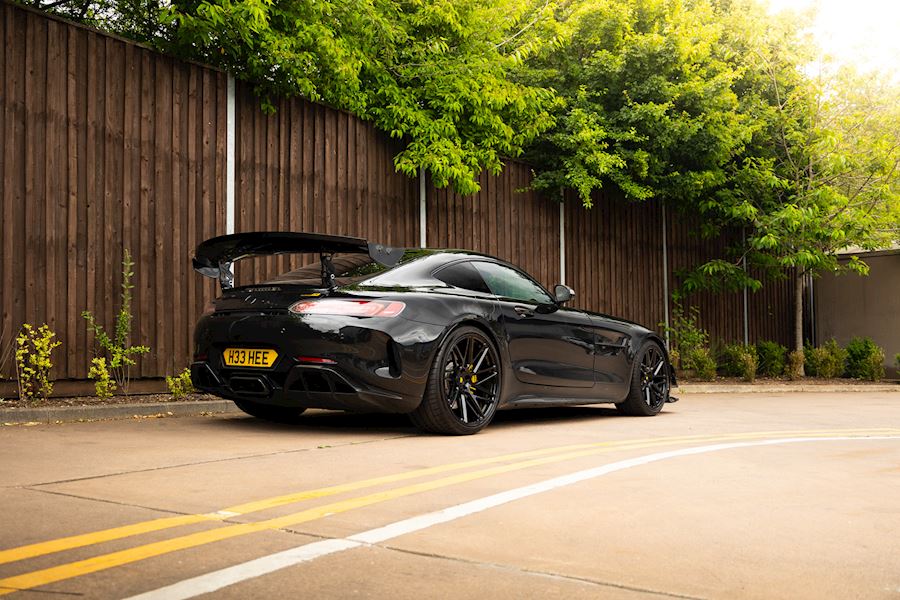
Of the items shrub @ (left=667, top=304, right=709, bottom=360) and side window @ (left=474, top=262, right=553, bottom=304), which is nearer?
side window @ (left=474, top=262, right=553, bottom=304)

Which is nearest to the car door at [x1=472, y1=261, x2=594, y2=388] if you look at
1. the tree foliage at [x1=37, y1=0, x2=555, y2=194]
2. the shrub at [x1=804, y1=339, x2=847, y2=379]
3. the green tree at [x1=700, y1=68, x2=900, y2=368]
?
the tree foliage at [x1=37, y1=0, x2=555, y2=194]

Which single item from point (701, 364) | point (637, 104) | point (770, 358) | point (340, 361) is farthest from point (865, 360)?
point (340, 361)

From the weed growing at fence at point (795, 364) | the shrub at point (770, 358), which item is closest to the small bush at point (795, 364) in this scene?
the weed growing at fence at point (795, 364)

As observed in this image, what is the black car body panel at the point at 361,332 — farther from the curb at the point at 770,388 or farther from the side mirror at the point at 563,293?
the curb at the point at 770,388

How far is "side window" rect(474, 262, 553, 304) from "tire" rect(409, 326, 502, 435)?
733mm

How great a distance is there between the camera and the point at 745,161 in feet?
58.6

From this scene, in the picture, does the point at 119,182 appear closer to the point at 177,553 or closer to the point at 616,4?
the point at 177,553

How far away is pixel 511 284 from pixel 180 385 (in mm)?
3476

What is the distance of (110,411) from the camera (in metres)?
8.34

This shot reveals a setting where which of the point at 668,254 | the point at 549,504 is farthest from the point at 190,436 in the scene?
the point at 668,254

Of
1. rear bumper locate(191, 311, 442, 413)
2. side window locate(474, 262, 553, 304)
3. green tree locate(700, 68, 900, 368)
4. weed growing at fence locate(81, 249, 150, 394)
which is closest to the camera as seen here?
rear bumper locate(191, 311, 442, 413)

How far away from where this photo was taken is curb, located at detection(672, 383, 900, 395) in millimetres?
15508

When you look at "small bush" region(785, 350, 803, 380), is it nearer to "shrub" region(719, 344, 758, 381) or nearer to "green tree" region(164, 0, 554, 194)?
"shrub" region(719, 344, 758, 381)

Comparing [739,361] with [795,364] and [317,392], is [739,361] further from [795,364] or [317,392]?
[317,392]
